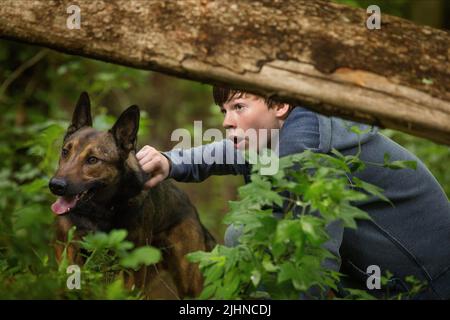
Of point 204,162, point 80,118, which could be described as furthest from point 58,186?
point 204,162

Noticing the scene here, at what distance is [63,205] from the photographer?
452cm

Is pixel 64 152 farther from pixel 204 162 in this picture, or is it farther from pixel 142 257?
pixel 142 257

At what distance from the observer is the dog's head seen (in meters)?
4.56

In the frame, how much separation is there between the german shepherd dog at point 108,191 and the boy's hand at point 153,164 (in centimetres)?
12

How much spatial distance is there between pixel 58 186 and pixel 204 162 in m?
1.06

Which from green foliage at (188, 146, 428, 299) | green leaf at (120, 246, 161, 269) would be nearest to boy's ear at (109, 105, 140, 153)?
green foliage at (188, 146, 428, 299)

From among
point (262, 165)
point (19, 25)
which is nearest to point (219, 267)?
point (262, 165)

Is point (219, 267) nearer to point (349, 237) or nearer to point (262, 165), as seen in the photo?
point (262, 165)

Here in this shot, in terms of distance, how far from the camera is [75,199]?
460 cm

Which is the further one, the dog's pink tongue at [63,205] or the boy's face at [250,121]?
the dog's pink tongue at [63,205]

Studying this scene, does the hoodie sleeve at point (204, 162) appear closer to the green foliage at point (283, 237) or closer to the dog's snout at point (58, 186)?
the dog's snout at point (58, 186)

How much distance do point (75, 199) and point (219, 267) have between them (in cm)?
177

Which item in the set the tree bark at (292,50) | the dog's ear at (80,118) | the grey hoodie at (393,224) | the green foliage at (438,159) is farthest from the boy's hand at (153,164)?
the green foliage at (438,159)

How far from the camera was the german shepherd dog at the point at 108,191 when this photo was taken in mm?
4605
